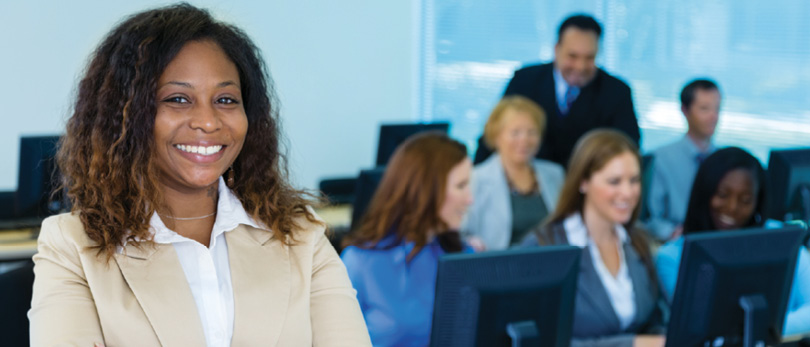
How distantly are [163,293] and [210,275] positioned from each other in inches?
3.7

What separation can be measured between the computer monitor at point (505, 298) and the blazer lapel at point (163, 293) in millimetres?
570

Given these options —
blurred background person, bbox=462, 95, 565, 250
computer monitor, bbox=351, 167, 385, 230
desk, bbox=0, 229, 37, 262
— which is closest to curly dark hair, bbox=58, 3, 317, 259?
computer monitor, bbox=351, 167, 385, 230

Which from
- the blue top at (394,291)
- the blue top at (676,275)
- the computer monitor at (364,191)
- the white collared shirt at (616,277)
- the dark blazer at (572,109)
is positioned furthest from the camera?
the dark blazer at (572,109)

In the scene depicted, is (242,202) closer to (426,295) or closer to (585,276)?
(426,295)

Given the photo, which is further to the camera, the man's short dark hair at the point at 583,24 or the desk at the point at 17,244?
the man's short dark hair at the point at 583,24

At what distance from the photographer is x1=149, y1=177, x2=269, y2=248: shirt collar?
58.3 inches

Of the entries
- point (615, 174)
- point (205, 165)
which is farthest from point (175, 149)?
point (615, 174)

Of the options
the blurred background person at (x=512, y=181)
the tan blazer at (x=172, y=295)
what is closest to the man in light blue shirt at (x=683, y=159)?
the blurred background person at (x=512, y=181)

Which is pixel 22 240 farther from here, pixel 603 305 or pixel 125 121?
pixel 125 121

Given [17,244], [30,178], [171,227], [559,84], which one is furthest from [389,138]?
[171,227]

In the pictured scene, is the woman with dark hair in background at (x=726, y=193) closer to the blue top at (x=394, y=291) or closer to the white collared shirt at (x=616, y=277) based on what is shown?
the white collared shirt at (x=616, y=277)

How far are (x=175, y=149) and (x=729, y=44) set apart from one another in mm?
4114

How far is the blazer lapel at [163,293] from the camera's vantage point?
141 centimetres

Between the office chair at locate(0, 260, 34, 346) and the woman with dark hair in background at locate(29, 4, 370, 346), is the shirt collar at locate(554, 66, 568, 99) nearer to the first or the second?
the woman with dark hair in background at locate(29, 4, 370, 346)
